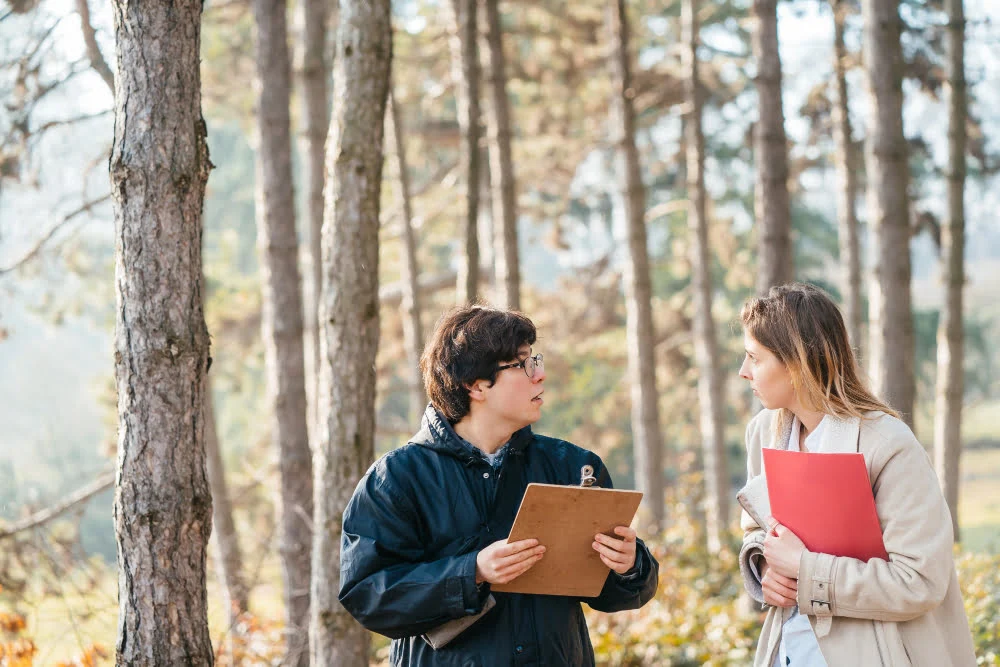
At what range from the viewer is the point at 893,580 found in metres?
2.65

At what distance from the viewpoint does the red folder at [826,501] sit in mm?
2723

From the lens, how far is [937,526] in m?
2.68

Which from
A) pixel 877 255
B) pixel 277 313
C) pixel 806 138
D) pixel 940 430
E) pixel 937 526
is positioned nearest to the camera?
pixel 937 526

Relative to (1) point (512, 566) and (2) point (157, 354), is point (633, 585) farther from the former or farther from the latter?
(2) point (157, 354)

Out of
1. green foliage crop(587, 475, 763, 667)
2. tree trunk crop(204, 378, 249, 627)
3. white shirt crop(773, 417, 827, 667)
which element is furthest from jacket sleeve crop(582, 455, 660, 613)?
tree trunk crop(204, 378, 249, 627)

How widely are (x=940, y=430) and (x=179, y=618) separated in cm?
767

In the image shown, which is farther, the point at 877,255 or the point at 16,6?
the point at 877,255

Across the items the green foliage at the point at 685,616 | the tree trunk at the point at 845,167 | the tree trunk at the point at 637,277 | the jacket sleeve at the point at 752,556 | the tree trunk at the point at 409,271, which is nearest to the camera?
the jacket sleeve at the point at 752,556

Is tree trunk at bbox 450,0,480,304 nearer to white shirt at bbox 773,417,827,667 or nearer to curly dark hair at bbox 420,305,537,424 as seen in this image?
curly dark hair at bbox 420,305,537,424

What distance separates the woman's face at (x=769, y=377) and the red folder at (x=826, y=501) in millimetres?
192

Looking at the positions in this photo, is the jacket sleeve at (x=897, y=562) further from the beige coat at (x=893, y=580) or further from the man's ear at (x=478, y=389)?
the man's ear at (x=478, y=389)

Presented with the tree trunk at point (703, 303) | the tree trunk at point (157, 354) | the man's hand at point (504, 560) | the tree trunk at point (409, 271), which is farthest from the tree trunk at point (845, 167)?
the man's hand at point (504, 560)

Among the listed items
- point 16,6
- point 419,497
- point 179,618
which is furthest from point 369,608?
point 16,6

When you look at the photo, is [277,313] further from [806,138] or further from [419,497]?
[806,138]
